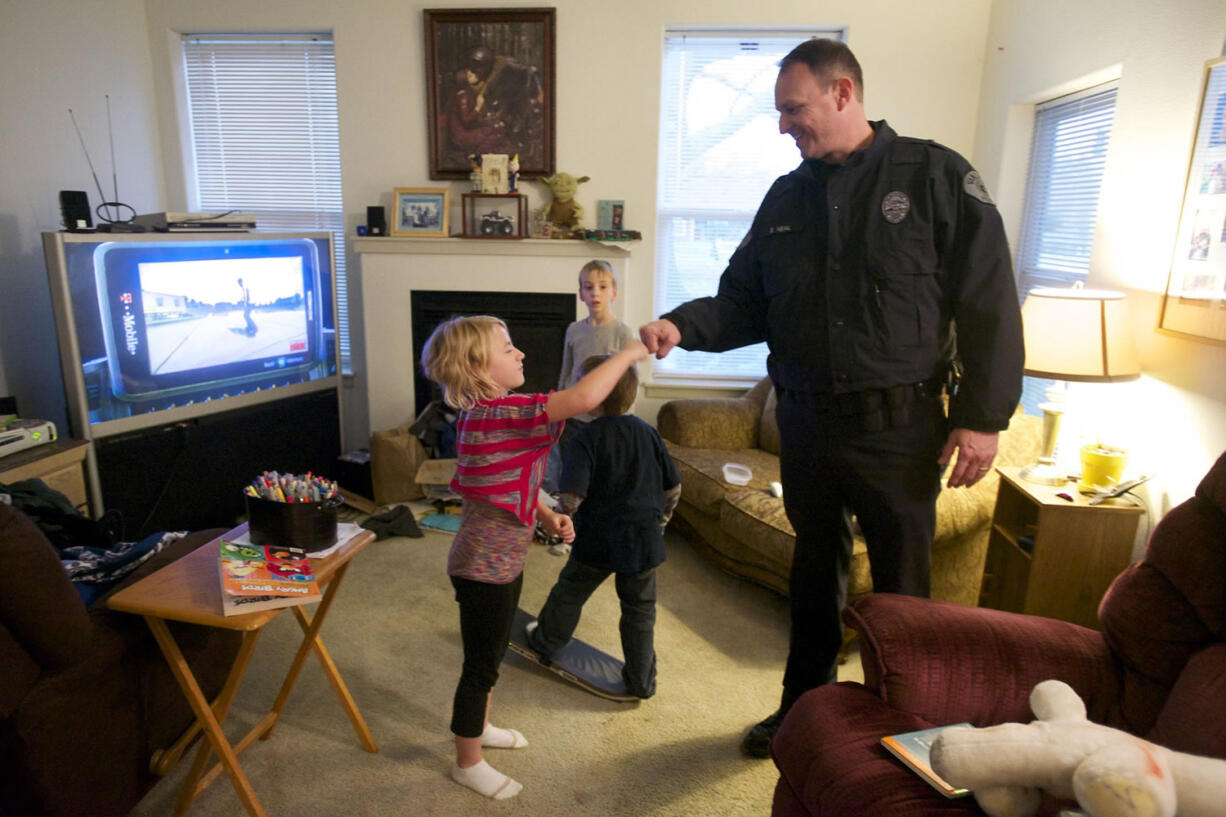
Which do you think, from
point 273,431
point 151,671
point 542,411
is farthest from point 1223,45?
point 273,431

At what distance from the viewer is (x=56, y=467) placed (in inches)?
102

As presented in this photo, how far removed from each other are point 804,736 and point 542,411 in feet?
2.56

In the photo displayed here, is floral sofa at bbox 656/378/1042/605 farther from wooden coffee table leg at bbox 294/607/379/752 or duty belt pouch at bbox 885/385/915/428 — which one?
wooden coffee table leg at bbox 294/607/379/752

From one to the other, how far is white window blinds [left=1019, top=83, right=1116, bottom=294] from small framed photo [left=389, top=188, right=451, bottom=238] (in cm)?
273

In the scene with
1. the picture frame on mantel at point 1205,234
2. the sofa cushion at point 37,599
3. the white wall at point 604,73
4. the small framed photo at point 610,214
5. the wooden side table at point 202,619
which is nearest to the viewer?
the sofa cushion at point 37,599

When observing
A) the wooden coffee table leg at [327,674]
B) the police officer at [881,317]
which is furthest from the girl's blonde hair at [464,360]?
the wooden coffee table leg at [327,674]

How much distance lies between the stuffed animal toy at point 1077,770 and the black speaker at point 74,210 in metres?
3.38

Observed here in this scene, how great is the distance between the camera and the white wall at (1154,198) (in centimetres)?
197

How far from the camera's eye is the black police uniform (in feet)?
5.08

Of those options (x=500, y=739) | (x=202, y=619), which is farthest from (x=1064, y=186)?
(x=202, y=619)

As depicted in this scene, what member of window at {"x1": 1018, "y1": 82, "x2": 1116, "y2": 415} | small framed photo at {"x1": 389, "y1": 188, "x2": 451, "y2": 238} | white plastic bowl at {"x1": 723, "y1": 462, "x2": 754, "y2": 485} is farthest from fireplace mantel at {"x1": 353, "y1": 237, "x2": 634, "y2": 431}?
window at {"x1": 1018, "y1": 82, "x2": 1116, "y2": 415}

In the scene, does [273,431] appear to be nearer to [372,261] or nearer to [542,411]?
[372,261]

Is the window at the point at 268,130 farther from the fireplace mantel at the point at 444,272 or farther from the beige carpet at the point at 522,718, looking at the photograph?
the beige carpet at the point at 522,718

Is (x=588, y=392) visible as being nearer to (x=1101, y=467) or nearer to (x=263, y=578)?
(x=263, y=578)
